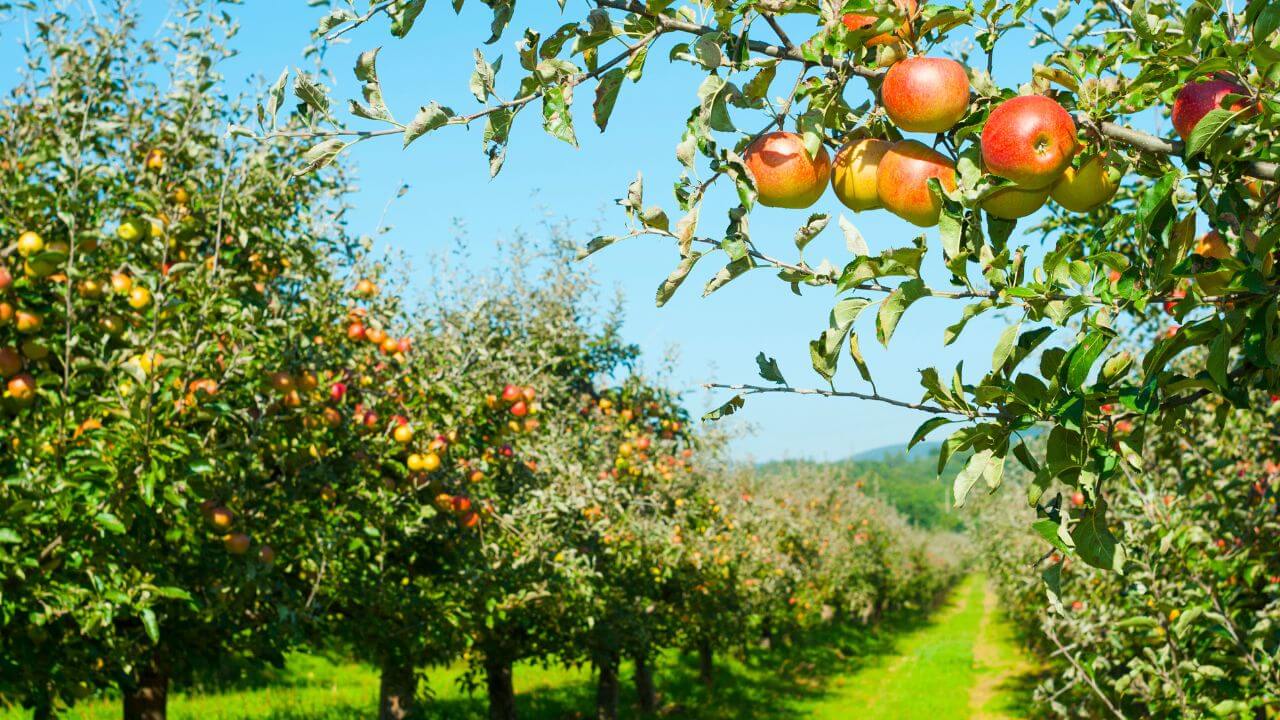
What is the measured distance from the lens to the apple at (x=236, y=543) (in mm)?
4707

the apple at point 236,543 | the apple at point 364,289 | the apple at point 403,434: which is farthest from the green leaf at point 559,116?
the apple at point 364,289

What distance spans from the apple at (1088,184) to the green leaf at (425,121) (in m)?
1.04

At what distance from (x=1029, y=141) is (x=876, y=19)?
0.33 m

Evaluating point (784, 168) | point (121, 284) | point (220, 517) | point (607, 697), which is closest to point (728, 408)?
point (784, 168)

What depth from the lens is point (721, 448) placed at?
47.3 feet

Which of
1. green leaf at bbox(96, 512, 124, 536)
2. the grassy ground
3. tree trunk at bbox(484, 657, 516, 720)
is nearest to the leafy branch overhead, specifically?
green leaf at bbox(96, 512, 124, 536)

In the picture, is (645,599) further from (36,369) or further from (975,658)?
(975,658)

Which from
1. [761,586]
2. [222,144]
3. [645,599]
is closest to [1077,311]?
[222,144]

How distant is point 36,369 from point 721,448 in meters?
10.9

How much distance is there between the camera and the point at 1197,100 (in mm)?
1568

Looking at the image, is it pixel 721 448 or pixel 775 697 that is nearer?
pixel 721 448

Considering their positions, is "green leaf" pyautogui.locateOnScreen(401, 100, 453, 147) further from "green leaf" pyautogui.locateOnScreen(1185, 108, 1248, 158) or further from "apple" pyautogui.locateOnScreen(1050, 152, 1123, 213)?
"green leaf" pyautogui.locateOnScreen(1185, 108, 1248, 158)

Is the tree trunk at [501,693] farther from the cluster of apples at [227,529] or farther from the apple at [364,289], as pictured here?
the cluster of apples at [227,529]

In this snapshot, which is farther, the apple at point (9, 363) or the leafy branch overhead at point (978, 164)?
the apple at point (9, 363)
